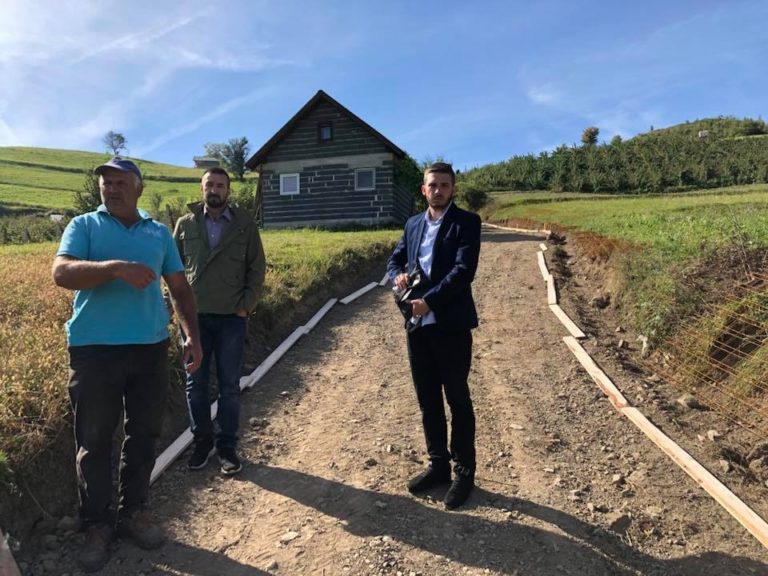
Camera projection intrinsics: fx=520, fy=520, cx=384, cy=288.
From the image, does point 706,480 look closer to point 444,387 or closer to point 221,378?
point 444,387

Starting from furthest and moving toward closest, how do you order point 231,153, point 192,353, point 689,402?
point 231,153 → point 689,402 → point 192,353

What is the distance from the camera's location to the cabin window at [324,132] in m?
21.6

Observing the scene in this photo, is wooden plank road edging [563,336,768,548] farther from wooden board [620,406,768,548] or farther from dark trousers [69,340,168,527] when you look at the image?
dark trousers [69,340,168,527]

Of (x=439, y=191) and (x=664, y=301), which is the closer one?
(x=439, y=191)

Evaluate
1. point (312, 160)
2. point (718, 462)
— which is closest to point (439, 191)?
point (718, 462)

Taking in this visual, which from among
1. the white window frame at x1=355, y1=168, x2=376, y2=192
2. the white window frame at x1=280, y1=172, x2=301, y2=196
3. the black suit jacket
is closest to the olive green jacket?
the black suit jacket

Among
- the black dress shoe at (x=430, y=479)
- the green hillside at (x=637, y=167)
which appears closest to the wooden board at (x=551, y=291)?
the black dress shoe at (x=430, y=479)

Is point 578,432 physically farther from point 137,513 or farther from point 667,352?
point 137,513

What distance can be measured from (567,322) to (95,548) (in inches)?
255

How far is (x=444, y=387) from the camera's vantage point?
3492mm

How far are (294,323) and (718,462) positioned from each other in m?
5.55

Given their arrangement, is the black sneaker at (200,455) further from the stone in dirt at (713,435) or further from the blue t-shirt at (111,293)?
the stone in dirt at (713,435)

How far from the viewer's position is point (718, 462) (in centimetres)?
406

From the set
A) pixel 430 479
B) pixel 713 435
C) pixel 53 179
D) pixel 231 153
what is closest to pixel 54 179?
pixel 53 179
